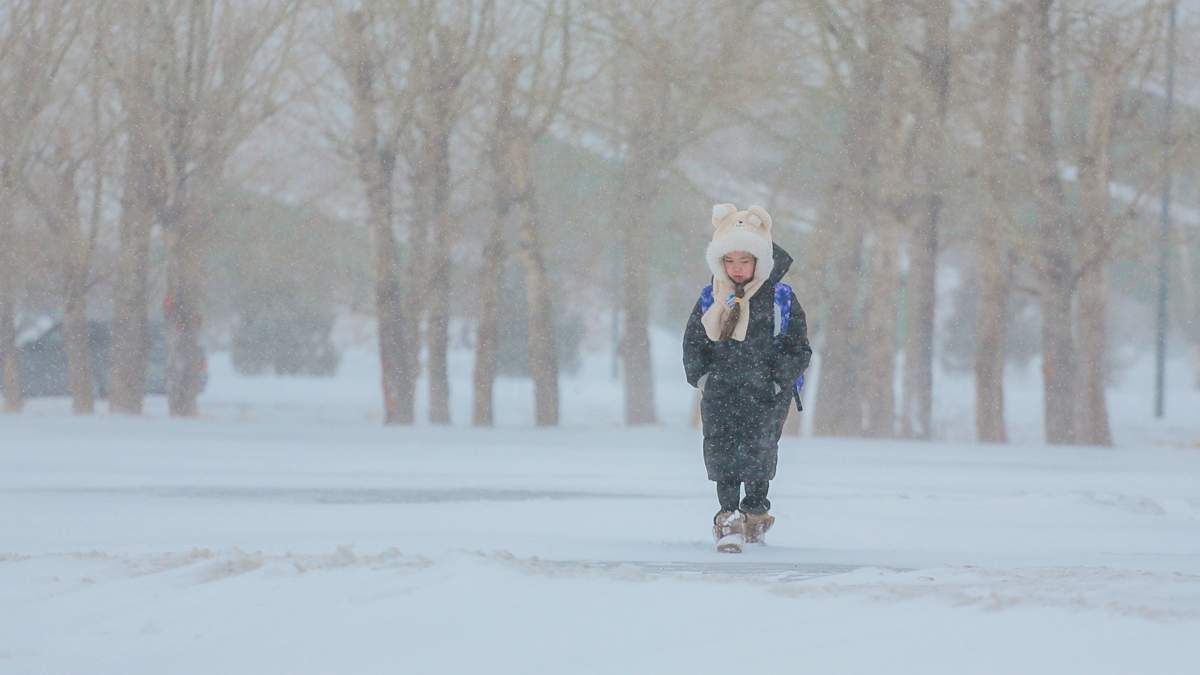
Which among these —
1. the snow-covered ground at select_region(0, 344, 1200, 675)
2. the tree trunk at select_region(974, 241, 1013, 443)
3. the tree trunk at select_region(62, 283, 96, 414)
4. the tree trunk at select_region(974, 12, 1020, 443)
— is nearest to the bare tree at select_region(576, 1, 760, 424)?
the tree trunk at select_region(974, 12, 1020, 443)

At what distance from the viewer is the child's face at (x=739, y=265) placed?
7.04 metres

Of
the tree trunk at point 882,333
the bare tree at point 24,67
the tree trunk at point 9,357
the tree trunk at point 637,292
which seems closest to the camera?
the tree trunk at point 882,333

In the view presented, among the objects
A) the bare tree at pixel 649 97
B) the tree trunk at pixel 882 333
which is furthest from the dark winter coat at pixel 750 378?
the tree trunk at pixel 882 333

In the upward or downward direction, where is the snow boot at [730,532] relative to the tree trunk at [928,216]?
downward

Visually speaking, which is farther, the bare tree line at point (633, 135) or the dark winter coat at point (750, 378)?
the bare tree line at point (633, 135)

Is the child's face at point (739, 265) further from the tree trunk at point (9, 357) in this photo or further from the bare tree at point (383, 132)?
the tree trunk at point (9, 357)

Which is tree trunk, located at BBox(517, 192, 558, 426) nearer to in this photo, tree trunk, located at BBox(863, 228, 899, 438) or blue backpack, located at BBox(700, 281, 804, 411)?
tree trunk, located at BBox(863, 228, 899, 438)

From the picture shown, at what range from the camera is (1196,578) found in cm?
619

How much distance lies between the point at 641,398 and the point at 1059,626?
24760 millimetres

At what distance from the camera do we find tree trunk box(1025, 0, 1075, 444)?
65.8 feet

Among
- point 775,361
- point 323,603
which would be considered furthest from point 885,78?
point 323,603

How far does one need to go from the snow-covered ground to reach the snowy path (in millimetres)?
17

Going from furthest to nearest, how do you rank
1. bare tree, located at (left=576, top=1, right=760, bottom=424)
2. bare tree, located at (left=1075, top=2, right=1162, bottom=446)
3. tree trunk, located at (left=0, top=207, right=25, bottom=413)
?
tree trunk, located at (left=0, top=207, right=25, bottom=413), bare tree, located at (left=576, top=1, right=760, bottom=424), bare tree, located at (left=1075, top=2, right=1162, bottom=446)

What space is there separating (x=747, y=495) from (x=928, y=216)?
15710mm
